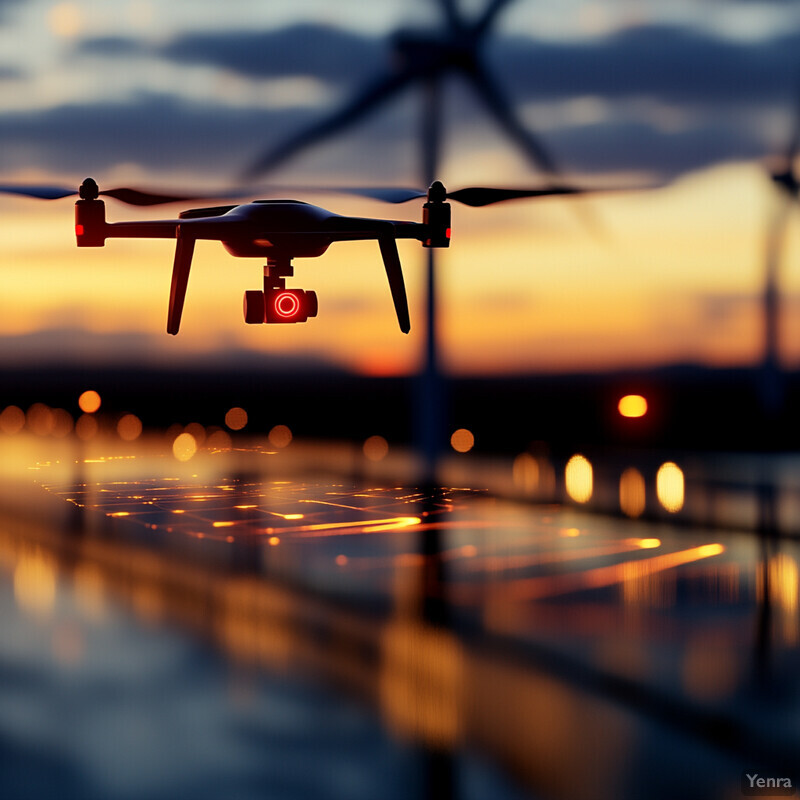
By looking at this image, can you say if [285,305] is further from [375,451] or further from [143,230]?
[375,451]

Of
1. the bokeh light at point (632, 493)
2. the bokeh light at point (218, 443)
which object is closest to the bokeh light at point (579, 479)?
the bokeh light at point (632, 493)

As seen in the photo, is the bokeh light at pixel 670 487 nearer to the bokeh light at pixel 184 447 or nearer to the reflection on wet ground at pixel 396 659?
the reflection on wet ground at pixel 396 659

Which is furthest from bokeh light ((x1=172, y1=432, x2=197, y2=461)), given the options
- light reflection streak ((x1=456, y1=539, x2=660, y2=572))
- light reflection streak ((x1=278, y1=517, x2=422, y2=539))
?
light reflection streak ((x1=456, y1=539, x2=660, y2=572))

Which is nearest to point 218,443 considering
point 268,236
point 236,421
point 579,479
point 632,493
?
point 579,479

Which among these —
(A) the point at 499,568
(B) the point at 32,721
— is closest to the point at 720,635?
(A) the point at 499,568

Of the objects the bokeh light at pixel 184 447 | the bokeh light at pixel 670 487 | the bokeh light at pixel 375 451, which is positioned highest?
the bokeh light at pixel 184 447

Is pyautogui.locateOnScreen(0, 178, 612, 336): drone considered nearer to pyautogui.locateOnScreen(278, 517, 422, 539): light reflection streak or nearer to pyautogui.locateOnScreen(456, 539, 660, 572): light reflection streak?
pyautogui.locateOnScreen(456, 539, 660, 572): light reflection streak
